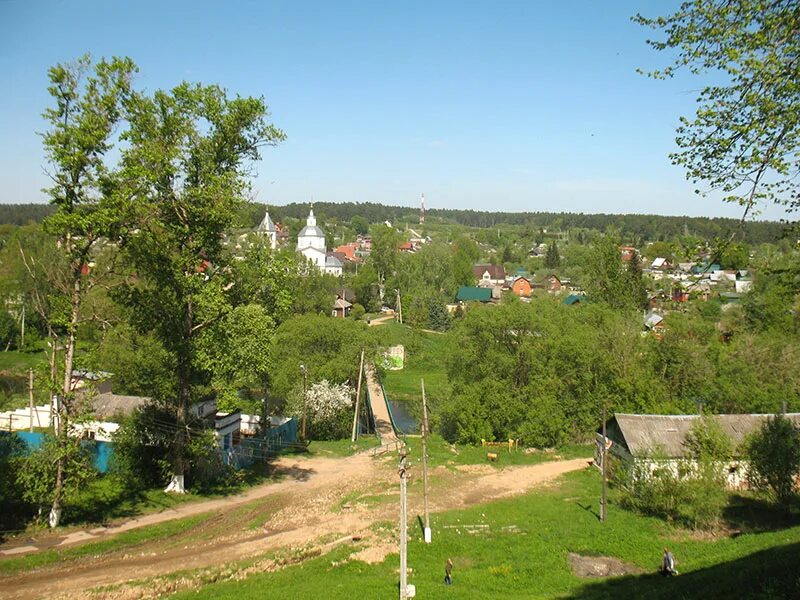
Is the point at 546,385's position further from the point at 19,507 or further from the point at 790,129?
the point at 790,129

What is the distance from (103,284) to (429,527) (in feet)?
39.1

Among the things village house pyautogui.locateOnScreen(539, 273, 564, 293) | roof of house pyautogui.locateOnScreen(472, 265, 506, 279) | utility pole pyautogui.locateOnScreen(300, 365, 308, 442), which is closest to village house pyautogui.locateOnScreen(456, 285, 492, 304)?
village house pyautogui.locateOnScreen(539, 273, 564, 293)

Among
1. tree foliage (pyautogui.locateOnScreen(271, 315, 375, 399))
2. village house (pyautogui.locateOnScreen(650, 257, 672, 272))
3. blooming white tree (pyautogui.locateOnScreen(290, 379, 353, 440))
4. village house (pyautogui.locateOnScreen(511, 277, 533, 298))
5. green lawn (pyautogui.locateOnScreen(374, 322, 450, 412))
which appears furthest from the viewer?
village house (pyautogui.locateOnScreen(511, 277, 533, 298))

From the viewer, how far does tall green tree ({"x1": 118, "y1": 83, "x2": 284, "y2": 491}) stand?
18859 millimetres

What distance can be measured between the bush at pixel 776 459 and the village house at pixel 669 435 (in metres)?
1.52

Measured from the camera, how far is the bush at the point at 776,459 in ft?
65.9

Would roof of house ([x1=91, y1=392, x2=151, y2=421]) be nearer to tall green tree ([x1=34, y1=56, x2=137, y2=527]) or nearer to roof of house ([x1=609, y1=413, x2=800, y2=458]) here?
tall green tree ([x1=34, y1=56, x2=137, y2=527])

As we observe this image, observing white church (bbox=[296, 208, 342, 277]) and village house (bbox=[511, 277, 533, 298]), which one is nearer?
white church (bbox=[296, 208, 342, 277])

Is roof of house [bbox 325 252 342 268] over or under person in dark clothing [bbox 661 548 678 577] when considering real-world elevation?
over

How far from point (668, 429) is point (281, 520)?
49.8ft

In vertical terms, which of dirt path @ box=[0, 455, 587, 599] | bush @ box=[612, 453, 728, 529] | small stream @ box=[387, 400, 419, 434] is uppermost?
bush @ box=[612, 453, 728, 529]

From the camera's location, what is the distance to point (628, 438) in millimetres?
24344

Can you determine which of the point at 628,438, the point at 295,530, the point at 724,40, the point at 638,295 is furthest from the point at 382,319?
the point at 724,40

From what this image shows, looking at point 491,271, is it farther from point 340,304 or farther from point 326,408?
point 326,408
